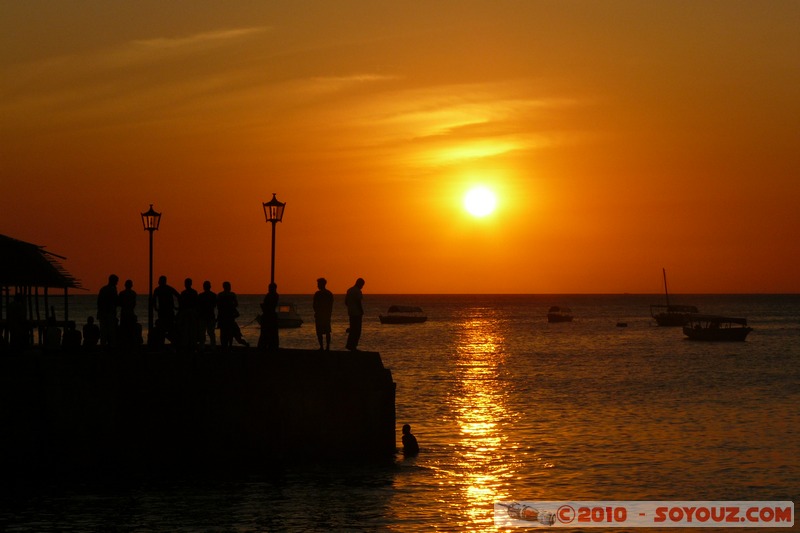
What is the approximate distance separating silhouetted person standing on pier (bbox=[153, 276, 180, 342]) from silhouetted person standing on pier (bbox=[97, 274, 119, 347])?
3.42ft

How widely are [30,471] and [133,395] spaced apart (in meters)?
2.97

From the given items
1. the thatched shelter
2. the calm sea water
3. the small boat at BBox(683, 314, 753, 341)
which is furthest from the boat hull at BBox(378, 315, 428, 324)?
the thatched shelter

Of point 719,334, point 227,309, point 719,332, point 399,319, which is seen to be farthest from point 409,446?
point 399,319

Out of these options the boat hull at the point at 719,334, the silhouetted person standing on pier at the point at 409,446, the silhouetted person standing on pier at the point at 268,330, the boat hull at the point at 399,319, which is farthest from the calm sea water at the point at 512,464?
the boat hull at the point at 399,319

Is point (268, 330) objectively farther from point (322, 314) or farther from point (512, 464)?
point (512, 464)

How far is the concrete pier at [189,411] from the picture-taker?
25281 mm

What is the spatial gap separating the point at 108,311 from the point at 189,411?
3304 millimetres

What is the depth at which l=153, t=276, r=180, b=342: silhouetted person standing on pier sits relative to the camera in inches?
1065

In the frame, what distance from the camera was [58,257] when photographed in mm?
33938

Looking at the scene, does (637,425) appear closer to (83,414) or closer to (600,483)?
(600,483)

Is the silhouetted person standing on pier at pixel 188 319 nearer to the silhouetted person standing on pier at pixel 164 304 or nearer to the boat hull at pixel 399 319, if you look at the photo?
the silhouetted person standing on pier at pixel 164 304

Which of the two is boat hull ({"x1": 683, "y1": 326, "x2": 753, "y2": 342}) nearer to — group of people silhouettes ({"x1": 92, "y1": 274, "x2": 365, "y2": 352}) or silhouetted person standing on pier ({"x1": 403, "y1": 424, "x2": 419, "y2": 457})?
silhouetted person standing on pier ({"x1": 403, "y1": 424, "x2": 419, "y2": 457})

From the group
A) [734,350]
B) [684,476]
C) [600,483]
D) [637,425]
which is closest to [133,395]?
[600,483]

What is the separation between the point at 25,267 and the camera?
1225 inches
